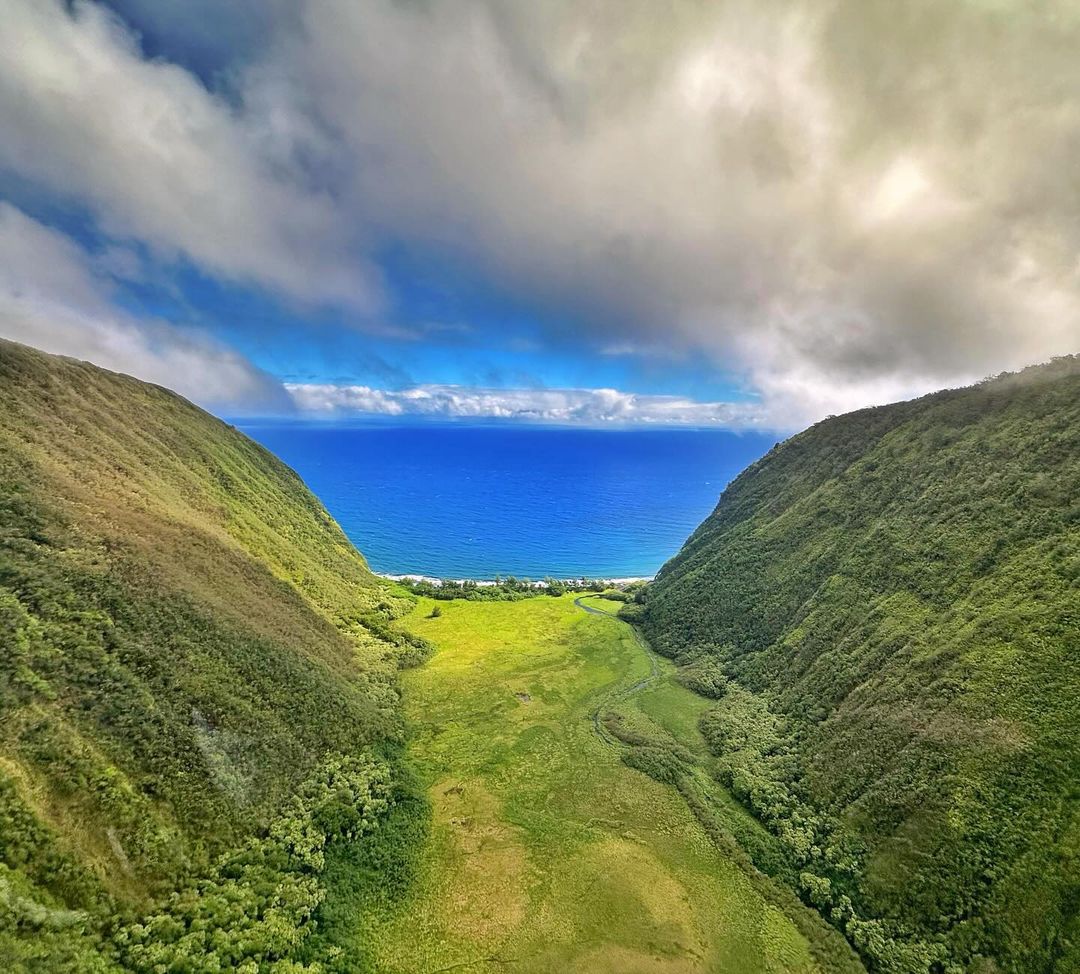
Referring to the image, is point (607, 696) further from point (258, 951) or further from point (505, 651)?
point (258, 951)

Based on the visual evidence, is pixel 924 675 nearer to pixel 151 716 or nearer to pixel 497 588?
pixel 151 716

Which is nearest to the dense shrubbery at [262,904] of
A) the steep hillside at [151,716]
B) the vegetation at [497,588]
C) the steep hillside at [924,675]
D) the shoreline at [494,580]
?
the steep hillside at [151,716]

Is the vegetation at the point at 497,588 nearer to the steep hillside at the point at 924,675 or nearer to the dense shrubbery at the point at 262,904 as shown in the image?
the steep hillside at the point at 924,675

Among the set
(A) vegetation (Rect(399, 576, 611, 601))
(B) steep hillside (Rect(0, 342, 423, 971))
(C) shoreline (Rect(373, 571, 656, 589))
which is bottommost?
(B) steep hillside (Rect(0, 342, 423, 971))

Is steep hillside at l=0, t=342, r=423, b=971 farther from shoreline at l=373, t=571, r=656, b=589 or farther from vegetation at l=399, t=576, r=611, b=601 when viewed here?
shoreline at l=373, t=571, r=656, b=589

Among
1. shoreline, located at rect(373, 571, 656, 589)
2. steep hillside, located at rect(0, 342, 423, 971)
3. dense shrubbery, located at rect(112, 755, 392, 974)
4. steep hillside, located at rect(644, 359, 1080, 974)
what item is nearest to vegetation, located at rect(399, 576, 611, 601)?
shoreline, located at rect(373, 571, 656, 589)
